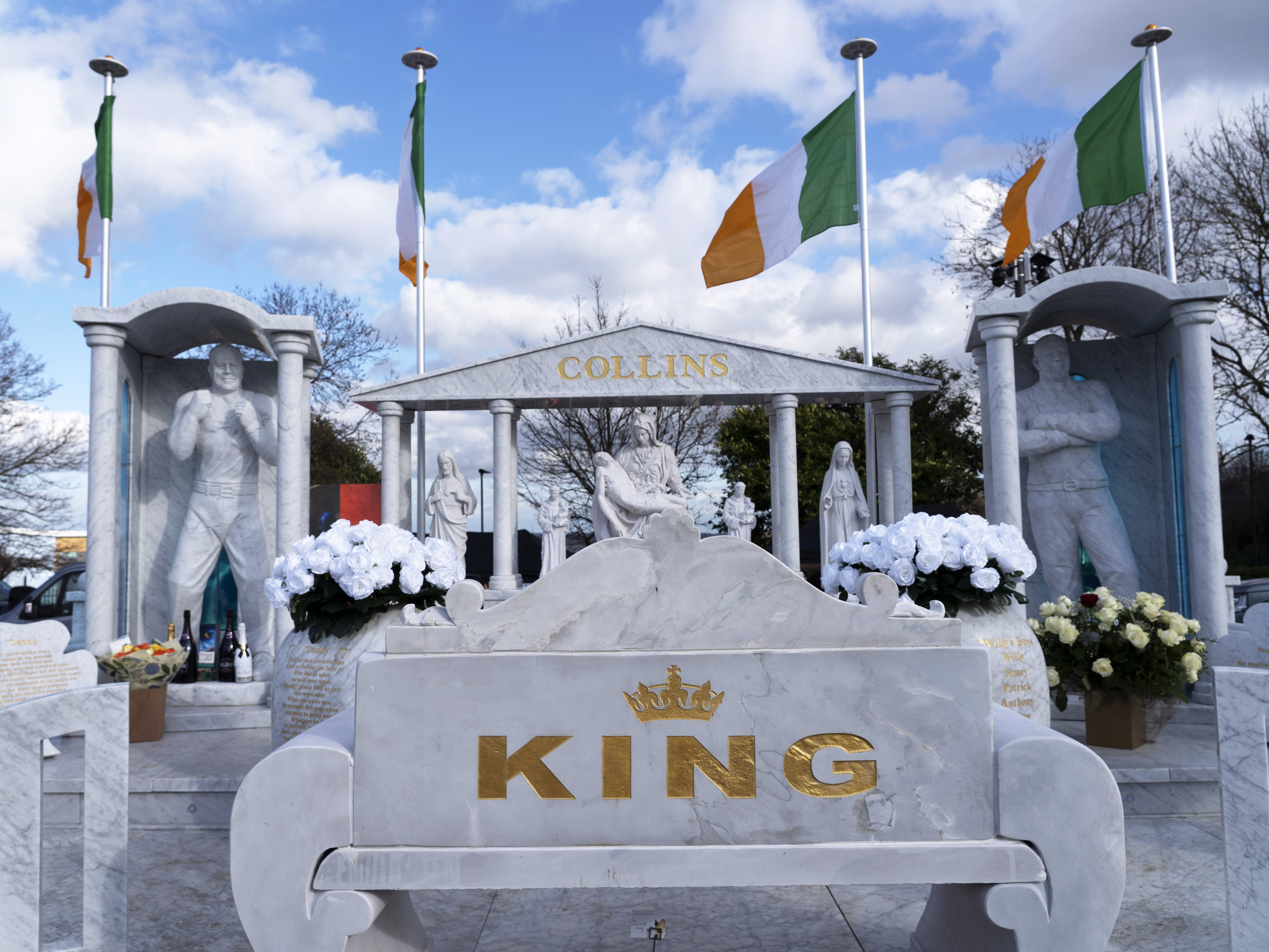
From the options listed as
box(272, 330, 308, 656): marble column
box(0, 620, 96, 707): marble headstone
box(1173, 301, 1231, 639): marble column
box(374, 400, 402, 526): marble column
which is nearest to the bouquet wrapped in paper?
box(0, 620, 96, 707): marble headstone

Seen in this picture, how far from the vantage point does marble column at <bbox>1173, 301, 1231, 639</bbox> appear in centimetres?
734

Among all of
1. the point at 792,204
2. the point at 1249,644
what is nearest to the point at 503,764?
the point at 1249,644

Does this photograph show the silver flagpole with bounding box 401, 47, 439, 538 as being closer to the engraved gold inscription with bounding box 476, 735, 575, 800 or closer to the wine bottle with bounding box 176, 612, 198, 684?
the wine bottle with bounding box 176, 612, 198, 684

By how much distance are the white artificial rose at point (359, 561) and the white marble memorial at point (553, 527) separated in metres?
7.88

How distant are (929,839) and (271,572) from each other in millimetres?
7281

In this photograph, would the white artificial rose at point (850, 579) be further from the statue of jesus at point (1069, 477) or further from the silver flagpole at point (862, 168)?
the silver flagpole at point (862, 168)

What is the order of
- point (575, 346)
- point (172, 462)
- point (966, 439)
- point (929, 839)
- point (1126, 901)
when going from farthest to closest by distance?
point (966, 439)
point (575, 346)
point (172, 462)
point (1126, 901)
point (929, 839)

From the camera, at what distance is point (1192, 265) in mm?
18047

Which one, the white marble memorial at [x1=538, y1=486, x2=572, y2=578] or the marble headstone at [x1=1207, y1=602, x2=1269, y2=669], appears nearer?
the marble headstone at [x1=1207, y1=602, x2=1269, y2=669]

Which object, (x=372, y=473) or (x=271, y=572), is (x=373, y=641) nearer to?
(x=271, y=572)

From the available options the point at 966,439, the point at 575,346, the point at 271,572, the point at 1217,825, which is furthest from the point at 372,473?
the point at 1217,825

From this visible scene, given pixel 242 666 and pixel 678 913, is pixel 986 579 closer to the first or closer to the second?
pixel 678 913

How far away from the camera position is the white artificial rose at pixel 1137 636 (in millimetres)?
5012

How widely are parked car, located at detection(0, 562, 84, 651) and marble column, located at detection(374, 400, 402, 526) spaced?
5.71 m
